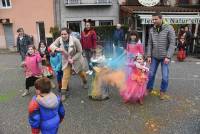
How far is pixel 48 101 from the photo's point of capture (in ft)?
12.2

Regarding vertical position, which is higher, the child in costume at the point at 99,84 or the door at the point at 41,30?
the door at the point at 41,30

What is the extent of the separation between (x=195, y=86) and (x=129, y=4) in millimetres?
10345

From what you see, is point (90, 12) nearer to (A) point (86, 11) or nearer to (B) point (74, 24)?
(A) point (86, 11)

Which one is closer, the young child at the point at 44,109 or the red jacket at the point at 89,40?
the young child at the point at 44,109

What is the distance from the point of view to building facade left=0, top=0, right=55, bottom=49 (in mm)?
17375

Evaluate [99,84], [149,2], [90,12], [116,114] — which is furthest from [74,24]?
[116,114]

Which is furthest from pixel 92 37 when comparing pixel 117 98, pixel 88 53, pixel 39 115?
pixel 39 115

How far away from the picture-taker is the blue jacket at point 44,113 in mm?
3691

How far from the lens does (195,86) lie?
7758 mm

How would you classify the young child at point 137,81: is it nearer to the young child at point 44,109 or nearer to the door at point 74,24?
the young child at point 44,109

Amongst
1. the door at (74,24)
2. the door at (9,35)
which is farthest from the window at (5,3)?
the door at (74,24)

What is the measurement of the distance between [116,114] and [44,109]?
233 cm

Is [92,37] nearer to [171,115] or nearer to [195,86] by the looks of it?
[195,86]

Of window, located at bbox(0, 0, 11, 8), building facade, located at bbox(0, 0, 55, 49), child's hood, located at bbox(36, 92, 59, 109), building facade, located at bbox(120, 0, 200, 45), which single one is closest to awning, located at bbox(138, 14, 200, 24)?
building facade, located at bbox(120, 0, 200, 45)
